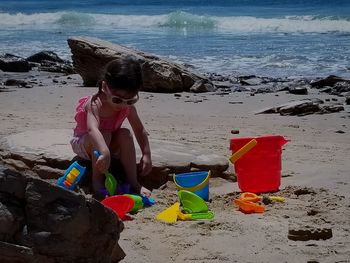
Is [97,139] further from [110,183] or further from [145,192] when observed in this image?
[145,192]

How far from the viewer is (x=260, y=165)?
4.29 m

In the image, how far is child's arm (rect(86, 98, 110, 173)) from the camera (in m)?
3.94

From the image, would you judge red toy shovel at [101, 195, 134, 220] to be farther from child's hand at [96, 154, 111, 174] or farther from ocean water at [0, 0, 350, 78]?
ocean water at [0, 0, 350, 78]

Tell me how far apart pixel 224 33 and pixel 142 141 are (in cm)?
1650

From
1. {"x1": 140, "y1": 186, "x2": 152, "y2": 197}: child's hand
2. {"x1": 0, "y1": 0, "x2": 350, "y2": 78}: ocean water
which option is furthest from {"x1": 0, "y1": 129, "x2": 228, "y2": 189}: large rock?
{"x1": 0, "y1": 0, "x2": 350, "y2": 78}: ocean water

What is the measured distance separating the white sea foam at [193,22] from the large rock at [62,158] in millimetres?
16257

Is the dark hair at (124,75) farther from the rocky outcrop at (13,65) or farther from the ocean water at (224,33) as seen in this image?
the rocky outcrop at (13,65)

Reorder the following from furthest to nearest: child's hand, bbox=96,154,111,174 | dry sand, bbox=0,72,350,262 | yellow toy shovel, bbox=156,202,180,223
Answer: child's hand, bbox=96,154,111,174 < yellow toy shovel, bbox=156,202,180,223 < dry sand, bbox=0,72,350,262

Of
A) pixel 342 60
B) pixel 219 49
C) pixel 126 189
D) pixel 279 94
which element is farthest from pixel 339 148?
pixel 219 49

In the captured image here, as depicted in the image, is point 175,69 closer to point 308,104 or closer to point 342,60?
point 308,104

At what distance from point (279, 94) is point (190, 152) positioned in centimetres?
450

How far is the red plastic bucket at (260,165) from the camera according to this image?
14.0 feet

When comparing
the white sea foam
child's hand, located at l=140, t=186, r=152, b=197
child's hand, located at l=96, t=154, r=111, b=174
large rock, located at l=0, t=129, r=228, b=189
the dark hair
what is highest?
the dark hair

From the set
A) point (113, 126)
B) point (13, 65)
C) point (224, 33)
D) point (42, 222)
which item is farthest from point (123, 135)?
point (224, 33)
